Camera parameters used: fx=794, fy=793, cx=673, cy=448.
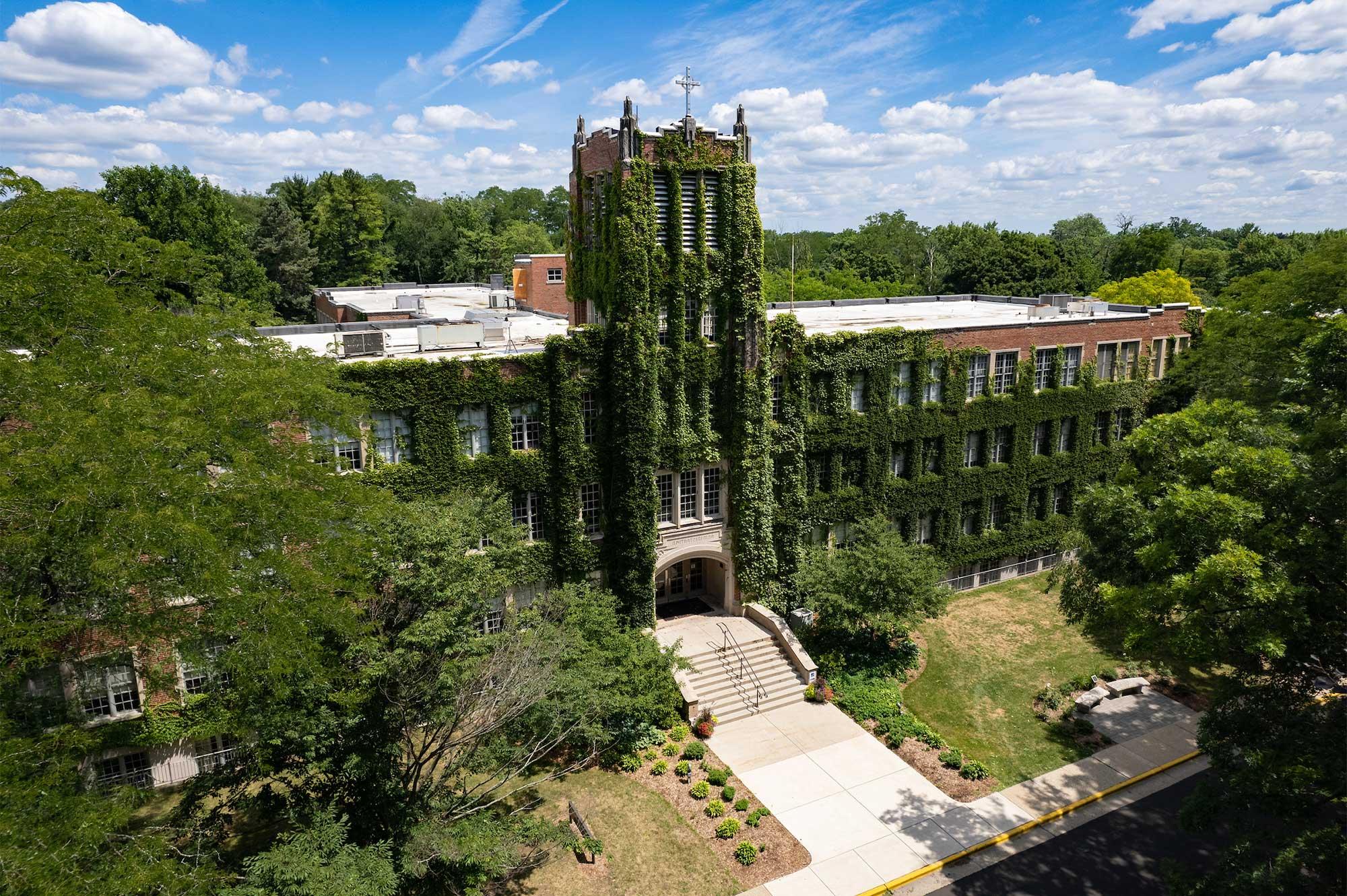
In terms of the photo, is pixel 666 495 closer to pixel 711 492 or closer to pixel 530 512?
pixel 711 492

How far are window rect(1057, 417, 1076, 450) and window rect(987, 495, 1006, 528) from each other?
439 centimetres

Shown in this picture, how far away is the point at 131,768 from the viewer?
978 inches

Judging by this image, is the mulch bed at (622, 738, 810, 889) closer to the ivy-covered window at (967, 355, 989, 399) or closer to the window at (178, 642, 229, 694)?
the window at (178, 642, 229, 694)

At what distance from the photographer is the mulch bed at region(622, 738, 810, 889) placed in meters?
22.1

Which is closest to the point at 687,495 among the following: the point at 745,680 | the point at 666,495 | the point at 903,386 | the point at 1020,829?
the point at 666,495

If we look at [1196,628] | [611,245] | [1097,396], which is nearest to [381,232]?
[611,245]

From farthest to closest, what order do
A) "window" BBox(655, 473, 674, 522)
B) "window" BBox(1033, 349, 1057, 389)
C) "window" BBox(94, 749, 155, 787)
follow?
"window" BBox(1033, 349, 1057, 389)
"window" BBox(655, 473, 674, 522)
"window" BBox(94, 749, 155, 787)

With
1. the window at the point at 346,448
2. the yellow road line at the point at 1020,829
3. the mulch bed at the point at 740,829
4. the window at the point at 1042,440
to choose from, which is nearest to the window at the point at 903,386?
the window at the point at 1042,440

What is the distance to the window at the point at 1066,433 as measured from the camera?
4100cm

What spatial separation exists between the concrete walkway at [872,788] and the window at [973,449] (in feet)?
41.5

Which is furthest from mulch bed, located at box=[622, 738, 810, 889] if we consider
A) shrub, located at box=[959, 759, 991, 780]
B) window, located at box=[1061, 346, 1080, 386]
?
window, located at box=[1061, 346, 1080, 386]

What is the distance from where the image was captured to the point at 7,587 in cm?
1405

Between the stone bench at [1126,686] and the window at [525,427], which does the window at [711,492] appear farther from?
the stone bench at [1126,686]

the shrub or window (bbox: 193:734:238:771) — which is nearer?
window (bbox: 193:734:238:771)
